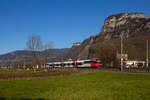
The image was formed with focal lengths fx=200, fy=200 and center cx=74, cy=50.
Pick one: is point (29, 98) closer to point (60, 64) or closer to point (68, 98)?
point (68, 98)

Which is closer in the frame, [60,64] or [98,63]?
[98,63]

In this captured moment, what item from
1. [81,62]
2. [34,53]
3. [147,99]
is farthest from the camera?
[81,62]

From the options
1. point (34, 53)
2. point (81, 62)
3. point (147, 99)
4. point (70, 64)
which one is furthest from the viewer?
point (70, 64)

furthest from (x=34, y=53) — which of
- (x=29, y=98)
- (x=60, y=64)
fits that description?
(x=29, y=98)

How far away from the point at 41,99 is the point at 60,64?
8415 centimetres

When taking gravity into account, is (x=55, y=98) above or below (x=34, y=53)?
below

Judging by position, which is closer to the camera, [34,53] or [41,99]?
[41,99]

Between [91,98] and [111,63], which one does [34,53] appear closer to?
[111,63]

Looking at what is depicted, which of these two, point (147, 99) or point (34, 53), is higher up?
point (34, 53)

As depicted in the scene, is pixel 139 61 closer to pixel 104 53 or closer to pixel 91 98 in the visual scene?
pixel 104 53

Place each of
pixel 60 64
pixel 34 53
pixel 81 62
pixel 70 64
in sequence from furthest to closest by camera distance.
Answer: pixel 60 64 < pixel 70 64 < pixel 81 62 < pixel 34 53

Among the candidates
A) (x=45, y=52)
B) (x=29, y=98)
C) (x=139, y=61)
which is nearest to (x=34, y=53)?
(x=45, y=52)

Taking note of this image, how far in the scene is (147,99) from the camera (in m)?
12.8

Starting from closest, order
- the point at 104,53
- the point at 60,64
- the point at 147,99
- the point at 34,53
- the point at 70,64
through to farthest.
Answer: the point at 147,99
the point at 34,53
the point at 104,53
the point at 70,64
the point at 60,64
